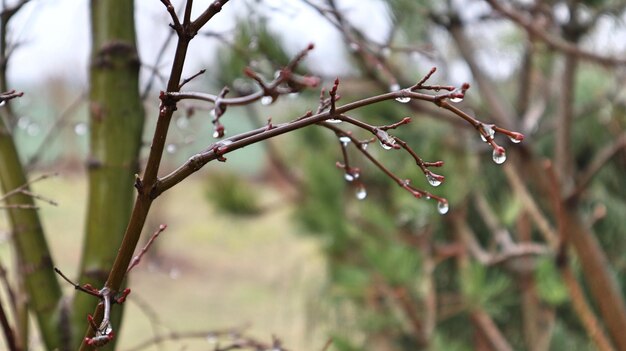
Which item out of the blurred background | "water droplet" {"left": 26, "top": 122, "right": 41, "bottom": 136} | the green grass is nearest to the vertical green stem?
the blurred background

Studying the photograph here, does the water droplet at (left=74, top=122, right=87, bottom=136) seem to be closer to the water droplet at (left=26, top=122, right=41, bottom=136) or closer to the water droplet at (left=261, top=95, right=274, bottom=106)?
the water droplet at (left=26, top=122, right=41, bottom=136)

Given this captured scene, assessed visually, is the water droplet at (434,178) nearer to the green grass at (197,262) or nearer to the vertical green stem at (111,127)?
the vertical green stem at (111,127)

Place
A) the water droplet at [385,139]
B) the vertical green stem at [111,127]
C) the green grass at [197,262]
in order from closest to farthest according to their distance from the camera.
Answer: the water droplet at [385,139]
the vertical green stem at [111,127]
the green grass at [197,262]

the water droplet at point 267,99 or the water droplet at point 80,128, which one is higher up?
the water droplet at point 80,128

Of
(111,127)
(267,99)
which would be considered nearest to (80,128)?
(111,127)

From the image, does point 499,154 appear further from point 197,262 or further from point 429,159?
point 197,262

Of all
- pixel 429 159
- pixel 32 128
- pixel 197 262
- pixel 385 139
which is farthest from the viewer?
pixel 197 262

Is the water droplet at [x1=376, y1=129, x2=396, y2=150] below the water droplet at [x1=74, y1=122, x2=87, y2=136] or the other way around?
below

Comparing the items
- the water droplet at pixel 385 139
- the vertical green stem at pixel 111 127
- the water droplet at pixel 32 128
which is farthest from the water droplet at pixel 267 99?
the water droplet at pixel 32 128

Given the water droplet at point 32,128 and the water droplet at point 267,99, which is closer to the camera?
the water droplet at point 267,99
